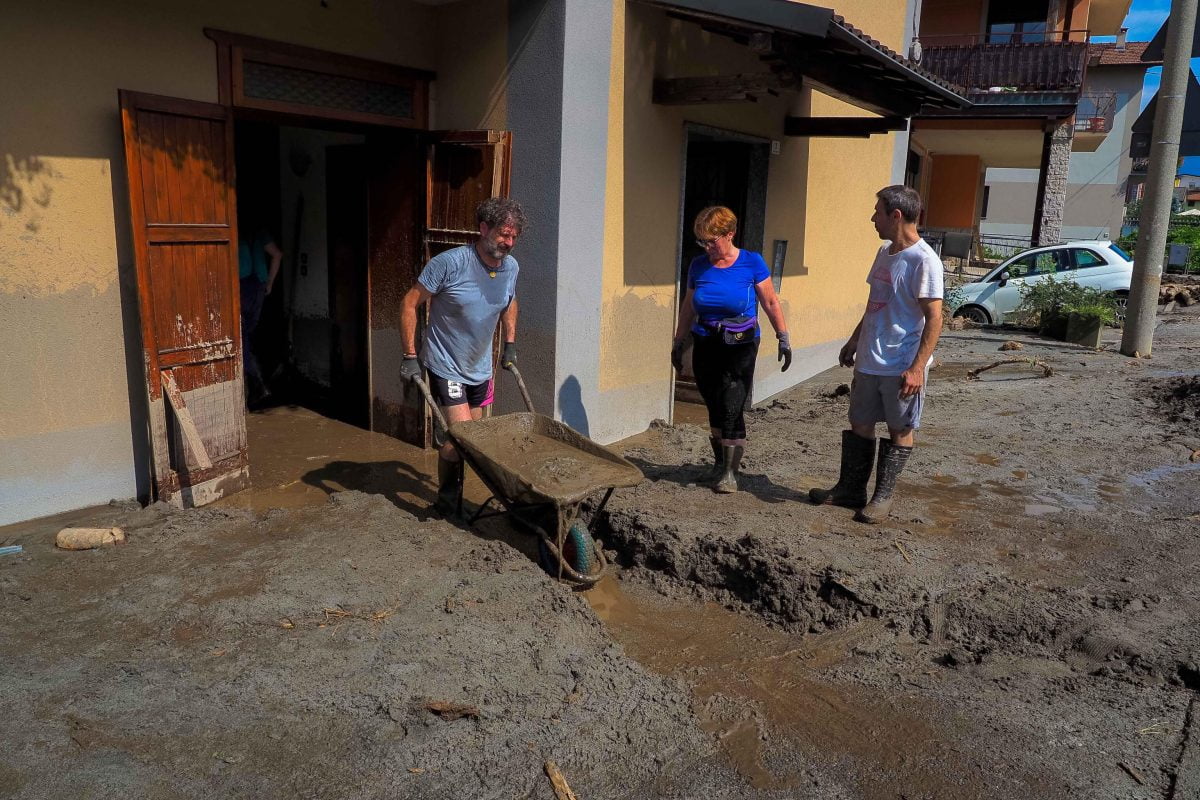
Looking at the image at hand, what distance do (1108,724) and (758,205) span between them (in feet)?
20.4

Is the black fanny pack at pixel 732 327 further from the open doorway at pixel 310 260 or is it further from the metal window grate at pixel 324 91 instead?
the open doorway at pixel 310 260

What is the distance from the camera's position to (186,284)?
5121 mm

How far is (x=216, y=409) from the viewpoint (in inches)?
213

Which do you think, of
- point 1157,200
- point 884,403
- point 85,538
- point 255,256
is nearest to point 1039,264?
point 1157,200

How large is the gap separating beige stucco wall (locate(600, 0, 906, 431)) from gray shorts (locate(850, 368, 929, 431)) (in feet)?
7.14

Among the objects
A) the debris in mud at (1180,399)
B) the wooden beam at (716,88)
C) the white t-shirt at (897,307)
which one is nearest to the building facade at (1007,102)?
the debris in mud at (1180,399)

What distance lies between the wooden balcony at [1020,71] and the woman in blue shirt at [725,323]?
533 inches

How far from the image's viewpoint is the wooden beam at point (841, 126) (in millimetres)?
7844

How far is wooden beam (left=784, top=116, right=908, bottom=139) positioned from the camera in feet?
25.7

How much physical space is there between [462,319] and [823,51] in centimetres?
357

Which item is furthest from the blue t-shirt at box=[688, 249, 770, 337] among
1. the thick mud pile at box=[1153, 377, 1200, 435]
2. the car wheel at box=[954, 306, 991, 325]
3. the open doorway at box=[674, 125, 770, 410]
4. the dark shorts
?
the car wheel at box=[954, 306, 991, 325]

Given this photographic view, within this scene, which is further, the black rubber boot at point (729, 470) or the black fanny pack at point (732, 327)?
the black rubber boot at point (729, 470)

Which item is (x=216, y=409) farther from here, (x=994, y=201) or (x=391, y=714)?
(x=994, y=201)

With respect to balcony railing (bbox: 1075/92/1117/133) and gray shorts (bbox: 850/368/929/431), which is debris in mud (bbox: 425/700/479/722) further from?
balcony railing (bbox: 1075/92/1117/133)
